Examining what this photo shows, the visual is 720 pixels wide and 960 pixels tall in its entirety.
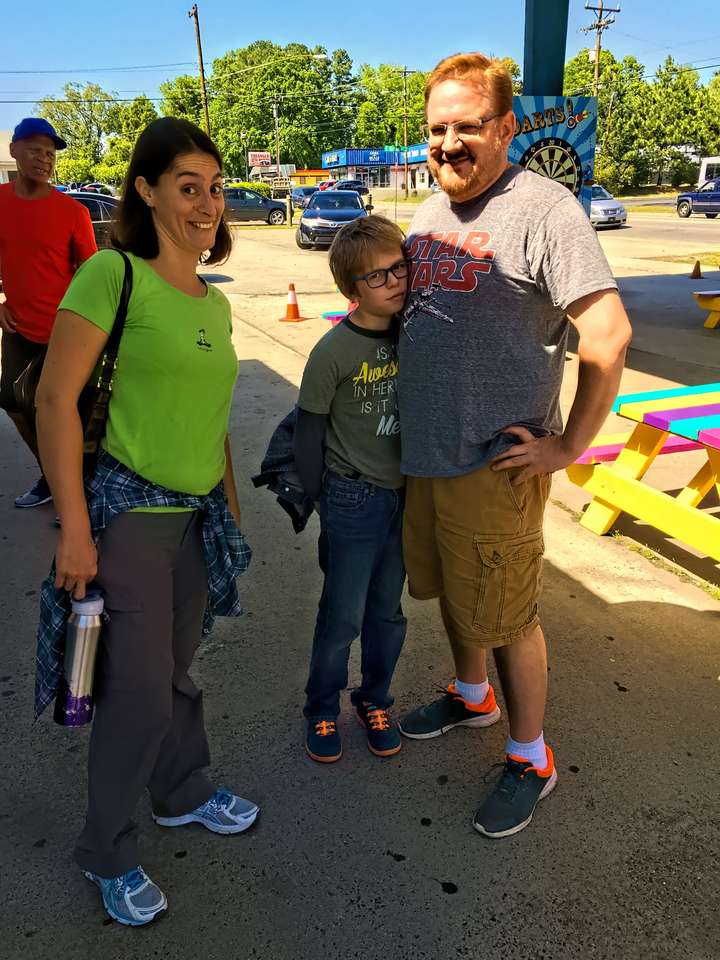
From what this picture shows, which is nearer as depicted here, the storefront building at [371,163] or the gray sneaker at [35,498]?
the gray sneaker at [35,498]

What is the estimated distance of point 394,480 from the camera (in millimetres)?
2172

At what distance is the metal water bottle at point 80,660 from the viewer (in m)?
1.66

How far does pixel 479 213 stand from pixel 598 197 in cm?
2896

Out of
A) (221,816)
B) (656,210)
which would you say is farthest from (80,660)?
(656,210)

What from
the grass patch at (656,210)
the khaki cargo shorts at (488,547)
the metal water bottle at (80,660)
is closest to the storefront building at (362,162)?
the grass patch at (656,210)

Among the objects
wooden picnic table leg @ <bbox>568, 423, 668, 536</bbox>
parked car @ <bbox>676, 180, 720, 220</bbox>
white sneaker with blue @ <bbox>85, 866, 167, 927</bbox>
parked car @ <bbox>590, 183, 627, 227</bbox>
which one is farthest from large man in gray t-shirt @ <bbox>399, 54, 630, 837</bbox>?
parked car @ <bbox>676, 180, 720, 220</bbox>

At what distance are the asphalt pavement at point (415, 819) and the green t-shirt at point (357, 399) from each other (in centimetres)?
100

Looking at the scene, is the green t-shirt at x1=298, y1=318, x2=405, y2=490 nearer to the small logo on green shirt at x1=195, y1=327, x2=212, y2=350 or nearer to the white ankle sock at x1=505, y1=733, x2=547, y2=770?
the small logo on green shirt at x1=195, y1=327, x2=212, y2=350

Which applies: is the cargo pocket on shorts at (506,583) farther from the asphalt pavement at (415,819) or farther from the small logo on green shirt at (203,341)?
the small logo on green shirt at (203,341)

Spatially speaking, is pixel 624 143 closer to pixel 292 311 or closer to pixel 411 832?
pixel 292 311

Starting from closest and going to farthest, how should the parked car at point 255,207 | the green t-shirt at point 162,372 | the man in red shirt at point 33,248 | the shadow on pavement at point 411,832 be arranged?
the green t-shirt at point 162,372 < the shadow on pavement at point 411,832 < the man in red shirt at point 33,248 < the parked car at point 255,207

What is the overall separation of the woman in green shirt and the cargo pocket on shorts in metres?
0.74

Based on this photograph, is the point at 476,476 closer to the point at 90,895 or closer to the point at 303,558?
the point at 90,895

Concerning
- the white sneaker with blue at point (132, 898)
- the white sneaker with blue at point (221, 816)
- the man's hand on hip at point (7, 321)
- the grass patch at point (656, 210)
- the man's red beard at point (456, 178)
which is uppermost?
the man's red beard at point (456, 178)
